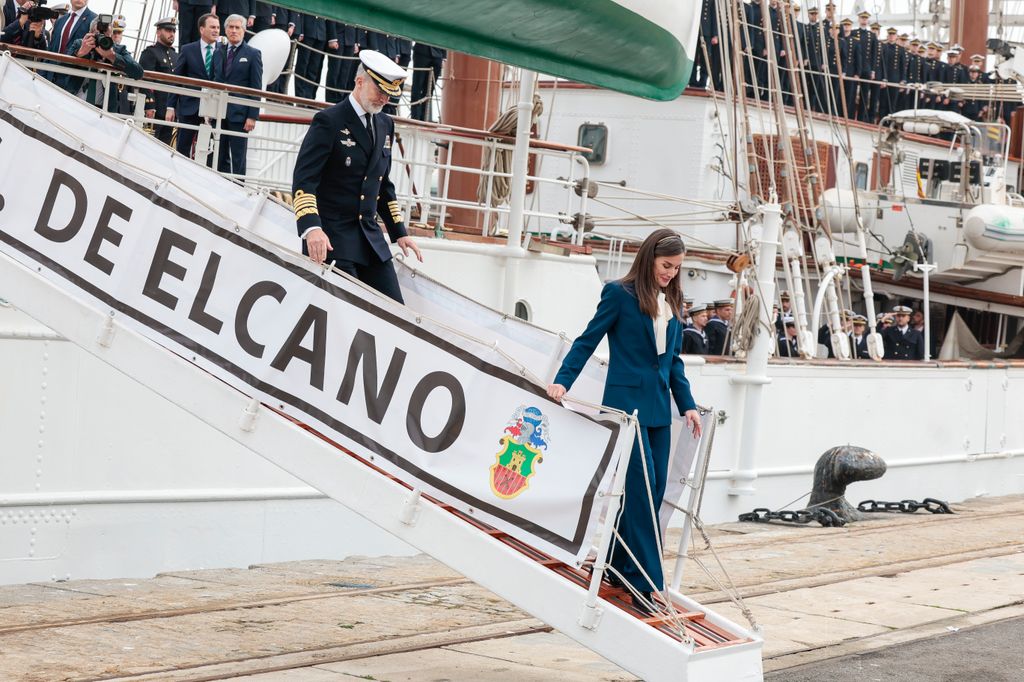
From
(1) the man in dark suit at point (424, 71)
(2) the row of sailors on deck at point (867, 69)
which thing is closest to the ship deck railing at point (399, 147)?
(1) the man in dark suit at point (424, 71)

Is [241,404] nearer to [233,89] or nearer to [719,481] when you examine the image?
[233,89]

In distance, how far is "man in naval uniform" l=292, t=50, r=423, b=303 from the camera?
654 centimetres

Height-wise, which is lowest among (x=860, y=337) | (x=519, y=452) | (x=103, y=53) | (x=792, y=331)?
(x=860, y=337)

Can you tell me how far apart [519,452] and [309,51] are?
9.41m

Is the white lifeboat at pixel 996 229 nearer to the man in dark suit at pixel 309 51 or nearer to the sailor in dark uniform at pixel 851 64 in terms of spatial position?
the sailor in dark uniform at pixel 851 64

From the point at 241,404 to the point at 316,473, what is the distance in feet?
1.45

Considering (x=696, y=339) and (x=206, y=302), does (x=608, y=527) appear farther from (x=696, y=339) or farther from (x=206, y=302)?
(x=696, y=339)

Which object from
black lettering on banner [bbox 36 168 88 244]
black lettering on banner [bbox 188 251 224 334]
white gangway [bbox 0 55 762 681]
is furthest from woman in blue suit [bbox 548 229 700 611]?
black lettering on banner [bbox 36 168 88 244]

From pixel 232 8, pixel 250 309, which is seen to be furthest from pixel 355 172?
pixel 232 8

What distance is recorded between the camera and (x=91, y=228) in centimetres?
636

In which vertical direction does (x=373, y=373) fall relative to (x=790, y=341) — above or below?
above

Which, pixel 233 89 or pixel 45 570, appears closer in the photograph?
pixel 45 570

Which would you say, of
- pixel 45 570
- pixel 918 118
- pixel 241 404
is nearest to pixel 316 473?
pixel 241 404

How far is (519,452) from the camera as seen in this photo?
235 inches
